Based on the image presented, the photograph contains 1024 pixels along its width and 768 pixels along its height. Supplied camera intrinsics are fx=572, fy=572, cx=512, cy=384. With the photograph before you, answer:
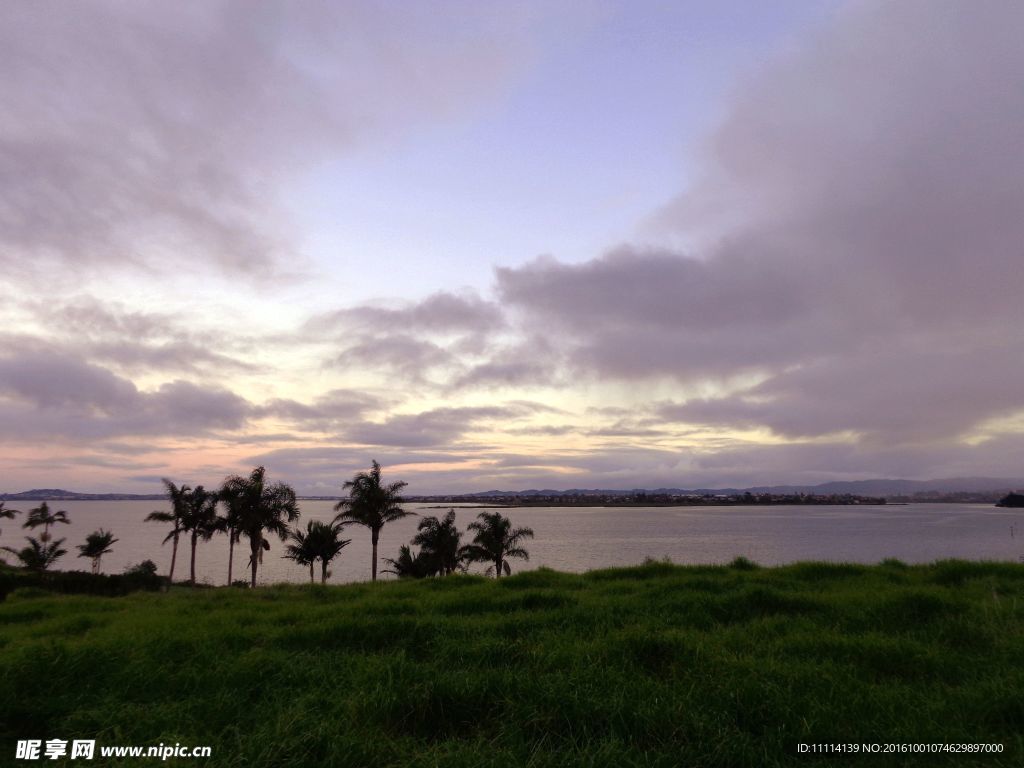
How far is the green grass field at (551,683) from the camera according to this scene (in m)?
5.79

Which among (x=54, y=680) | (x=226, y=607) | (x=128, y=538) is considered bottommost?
(x=128, y=538)

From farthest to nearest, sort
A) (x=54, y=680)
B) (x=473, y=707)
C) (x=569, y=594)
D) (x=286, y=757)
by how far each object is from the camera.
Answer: (x=569, y=594) → (x=54, y=680) → (x=473, y=707) → (x=286, y=757)

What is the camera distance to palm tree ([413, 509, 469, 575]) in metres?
49.3

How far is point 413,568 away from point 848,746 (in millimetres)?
47548

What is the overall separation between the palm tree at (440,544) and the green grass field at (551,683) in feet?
123

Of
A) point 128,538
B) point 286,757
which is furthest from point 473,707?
point 128,538

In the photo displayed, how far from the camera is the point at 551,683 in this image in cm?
720

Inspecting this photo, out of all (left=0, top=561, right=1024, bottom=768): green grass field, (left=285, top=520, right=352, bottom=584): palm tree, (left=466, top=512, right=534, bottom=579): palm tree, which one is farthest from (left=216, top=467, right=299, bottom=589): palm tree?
(left=0, top=561, right=1024, bottom=768): green grass field

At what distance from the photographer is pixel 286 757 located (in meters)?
5.41

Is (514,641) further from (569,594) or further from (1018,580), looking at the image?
(1018,580)

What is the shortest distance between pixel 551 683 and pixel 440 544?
43.7 metres

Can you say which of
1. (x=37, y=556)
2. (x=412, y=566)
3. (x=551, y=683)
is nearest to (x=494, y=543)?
(x=412, y=566)

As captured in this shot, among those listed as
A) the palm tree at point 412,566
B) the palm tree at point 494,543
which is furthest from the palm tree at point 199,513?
the palm tree at point 494,543

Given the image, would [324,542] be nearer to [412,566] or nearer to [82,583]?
[412,566]
